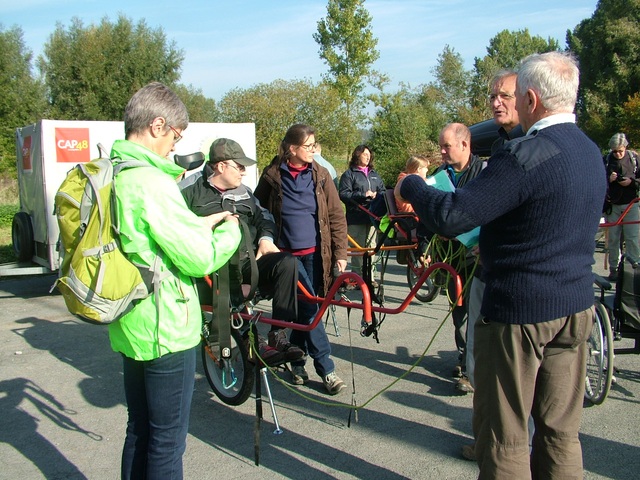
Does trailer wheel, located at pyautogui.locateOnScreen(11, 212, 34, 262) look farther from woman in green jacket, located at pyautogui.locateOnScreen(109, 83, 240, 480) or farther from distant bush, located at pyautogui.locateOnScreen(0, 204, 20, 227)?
woman in green jacket, located at pyautogui.locateOnScreen(109, 83, 240, 480)

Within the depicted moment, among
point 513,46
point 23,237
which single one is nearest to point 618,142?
point 23,237

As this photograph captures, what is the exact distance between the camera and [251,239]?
3.93 meters

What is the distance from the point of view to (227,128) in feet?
31.4

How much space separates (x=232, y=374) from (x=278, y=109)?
23.0 metres

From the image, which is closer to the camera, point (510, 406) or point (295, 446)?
point (510, 406)

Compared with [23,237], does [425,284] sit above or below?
below

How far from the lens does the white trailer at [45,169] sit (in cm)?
812

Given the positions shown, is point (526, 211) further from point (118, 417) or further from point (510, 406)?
point (118, 417)

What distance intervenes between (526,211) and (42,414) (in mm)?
3742

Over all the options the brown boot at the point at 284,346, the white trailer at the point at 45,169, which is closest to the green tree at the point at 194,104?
the white trailer at the point at 45,169

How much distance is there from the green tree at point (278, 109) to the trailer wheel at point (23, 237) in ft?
51.2

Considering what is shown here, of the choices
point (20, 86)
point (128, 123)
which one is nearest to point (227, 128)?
point (128, 123)

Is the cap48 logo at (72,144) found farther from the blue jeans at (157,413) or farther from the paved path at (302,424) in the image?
the blue jeans at (157,413)

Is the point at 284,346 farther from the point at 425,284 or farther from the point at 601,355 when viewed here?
the point at 425,284
